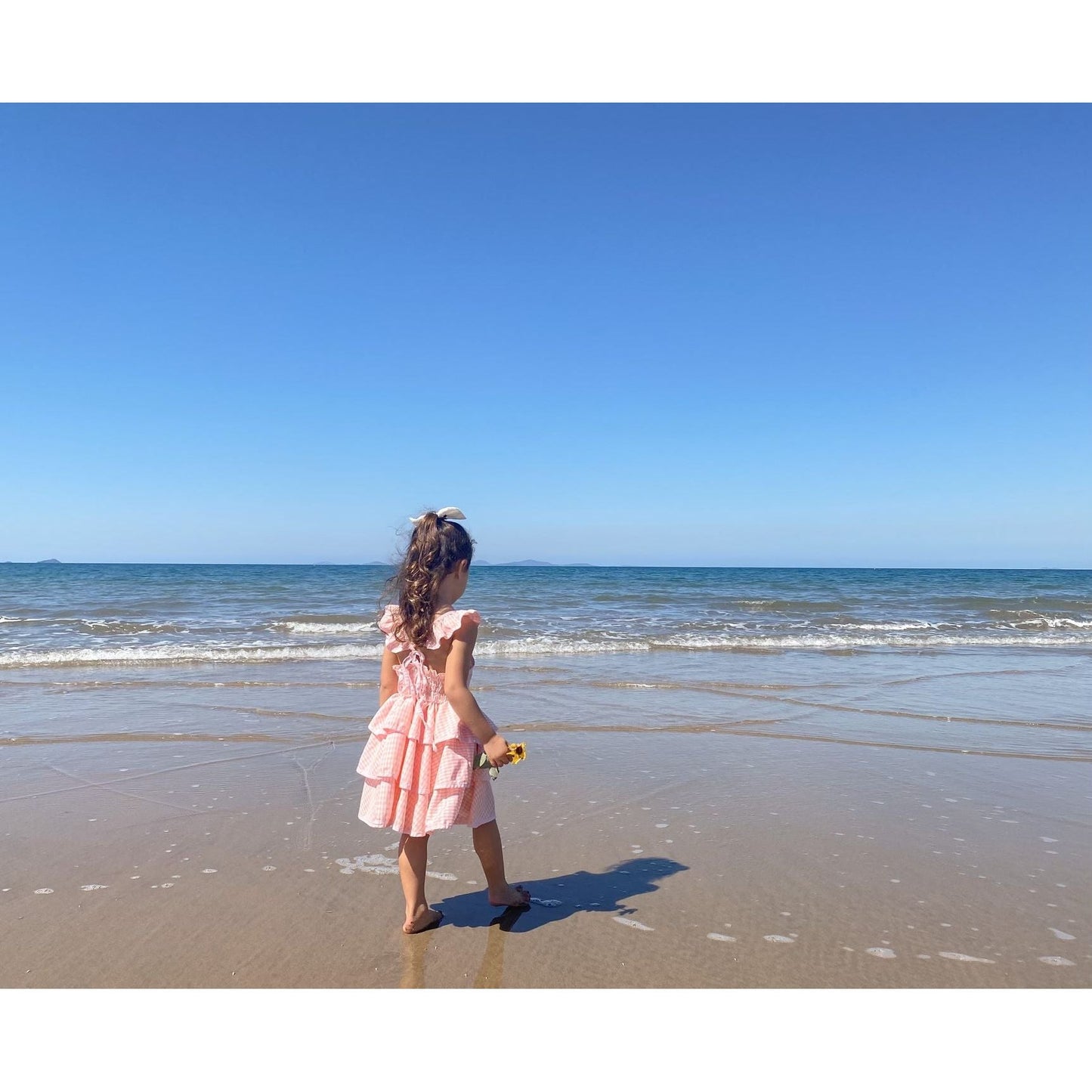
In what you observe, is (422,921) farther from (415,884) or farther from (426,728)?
(426,728)

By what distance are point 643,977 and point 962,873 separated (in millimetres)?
2016

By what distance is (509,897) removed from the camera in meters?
3.34

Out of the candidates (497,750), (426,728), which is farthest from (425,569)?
(497,750)

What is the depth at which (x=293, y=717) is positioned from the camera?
7.55 metres

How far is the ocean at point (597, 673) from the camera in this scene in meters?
7.25

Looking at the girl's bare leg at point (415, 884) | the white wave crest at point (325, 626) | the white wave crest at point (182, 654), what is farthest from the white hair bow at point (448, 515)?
the white wave crest at point (325, 626)

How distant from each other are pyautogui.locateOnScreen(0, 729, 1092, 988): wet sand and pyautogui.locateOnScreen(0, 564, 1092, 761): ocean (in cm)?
118

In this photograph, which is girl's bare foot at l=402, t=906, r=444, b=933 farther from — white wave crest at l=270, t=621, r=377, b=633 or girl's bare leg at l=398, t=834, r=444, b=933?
white wave crest at l=270, t=621, r=377, b=633

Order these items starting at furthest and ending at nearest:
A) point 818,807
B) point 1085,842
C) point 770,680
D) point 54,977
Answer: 1. point 770,680
2. point 818,807
3. point 1085,842
4. point 54,977

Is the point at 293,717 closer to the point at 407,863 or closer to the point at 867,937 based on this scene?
the point at 407,863

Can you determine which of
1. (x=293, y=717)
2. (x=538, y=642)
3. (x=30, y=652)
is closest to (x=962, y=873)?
(x=293, y=717)

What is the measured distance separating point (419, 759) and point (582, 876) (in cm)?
124

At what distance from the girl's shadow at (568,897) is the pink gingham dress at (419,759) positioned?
45 cm

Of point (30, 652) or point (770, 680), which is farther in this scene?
point (30, 652)
